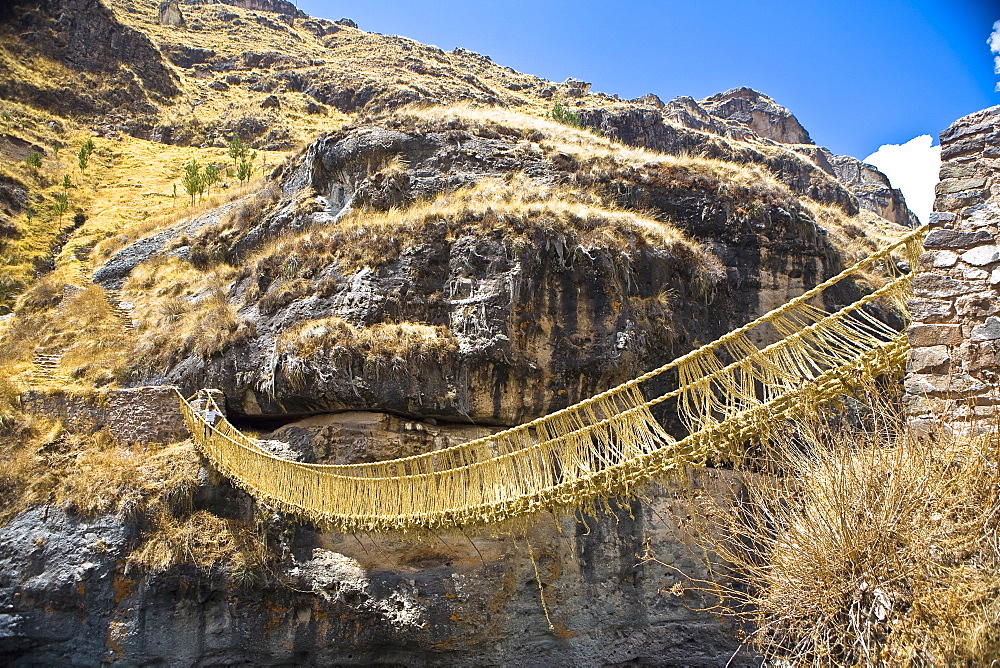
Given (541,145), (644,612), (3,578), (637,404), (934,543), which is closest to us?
(934,543)

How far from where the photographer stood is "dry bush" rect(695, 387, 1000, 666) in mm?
3264

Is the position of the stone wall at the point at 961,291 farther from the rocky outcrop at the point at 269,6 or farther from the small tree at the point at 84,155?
the rocky outcrop at the point at 269,6

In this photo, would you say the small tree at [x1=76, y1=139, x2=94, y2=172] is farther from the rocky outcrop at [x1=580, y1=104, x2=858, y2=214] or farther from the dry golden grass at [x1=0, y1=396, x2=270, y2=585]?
the rocky outcrop at [x1=580, y1=104, x2=858, y2=214]

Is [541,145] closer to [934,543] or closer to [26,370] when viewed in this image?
[26,370]

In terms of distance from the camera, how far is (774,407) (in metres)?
4.68

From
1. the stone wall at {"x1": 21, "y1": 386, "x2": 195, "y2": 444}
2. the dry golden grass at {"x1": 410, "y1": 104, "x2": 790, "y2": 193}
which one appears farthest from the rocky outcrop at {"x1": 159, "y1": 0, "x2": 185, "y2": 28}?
the stone wall at {"x1": 21, "y1": 386, "x2": 195, "y2": 444}

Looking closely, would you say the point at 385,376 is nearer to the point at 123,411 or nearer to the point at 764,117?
the point at 123,411

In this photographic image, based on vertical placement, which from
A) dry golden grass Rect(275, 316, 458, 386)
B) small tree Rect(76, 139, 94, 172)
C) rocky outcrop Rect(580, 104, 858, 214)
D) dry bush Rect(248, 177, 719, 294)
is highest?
rocky outcrop Rect(580, 104, 858, 214)

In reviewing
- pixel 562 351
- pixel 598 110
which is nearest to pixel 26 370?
pixel 562 351

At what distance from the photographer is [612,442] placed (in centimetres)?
620

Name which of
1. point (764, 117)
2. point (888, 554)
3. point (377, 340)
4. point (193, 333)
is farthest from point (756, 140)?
point (888, 554)

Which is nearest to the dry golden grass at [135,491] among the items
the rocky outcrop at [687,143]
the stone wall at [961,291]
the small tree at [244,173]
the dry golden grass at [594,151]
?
the stone wall at [961,291]

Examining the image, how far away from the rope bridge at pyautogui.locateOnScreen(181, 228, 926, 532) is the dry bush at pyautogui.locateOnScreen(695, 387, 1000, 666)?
0.35 meters

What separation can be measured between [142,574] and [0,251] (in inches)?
526
